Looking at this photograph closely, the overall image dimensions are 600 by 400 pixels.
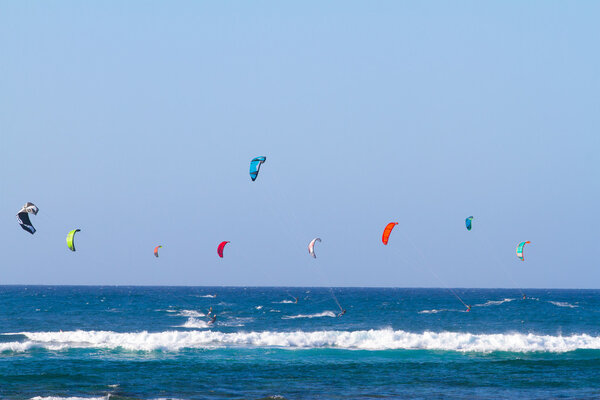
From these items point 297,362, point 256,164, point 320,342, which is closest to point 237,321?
point 320,342

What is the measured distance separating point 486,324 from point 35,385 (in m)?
31.5

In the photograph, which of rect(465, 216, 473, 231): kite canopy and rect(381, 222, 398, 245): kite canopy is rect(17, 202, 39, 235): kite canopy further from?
rect(465, 216, 473, 231): kite canopy

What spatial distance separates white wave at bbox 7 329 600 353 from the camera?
105 ft

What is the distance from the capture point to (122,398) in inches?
803

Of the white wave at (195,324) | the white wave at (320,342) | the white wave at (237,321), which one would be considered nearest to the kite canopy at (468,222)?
the white wave at (320,342)

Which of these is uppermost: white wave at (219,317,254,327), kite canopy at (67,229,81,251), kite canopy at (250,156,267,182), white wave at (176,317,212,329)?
kite canopy at (250,156,267,182)

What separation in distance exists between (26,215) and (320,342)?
15.9m

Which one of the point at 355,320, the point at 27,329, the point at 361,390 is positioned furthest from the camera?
the point at 355,320

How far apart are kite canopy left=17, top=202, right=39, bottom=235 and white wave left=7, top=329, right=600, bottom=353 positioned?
357 inches

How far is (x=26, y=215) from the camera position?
24.3 m

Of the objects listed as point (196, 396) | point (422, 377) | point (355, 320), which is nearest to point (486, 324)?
point (355, 320)

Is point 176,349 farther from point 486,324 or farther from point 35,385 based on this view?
point 486,324

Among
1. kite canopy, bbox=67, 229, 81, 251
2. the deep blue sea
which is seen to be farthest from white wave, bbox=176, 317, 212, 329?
kite canopy, bbox=67, 229, 81, 251

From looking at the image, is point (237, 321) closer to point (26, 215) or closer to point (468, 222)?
point (468, 222)
